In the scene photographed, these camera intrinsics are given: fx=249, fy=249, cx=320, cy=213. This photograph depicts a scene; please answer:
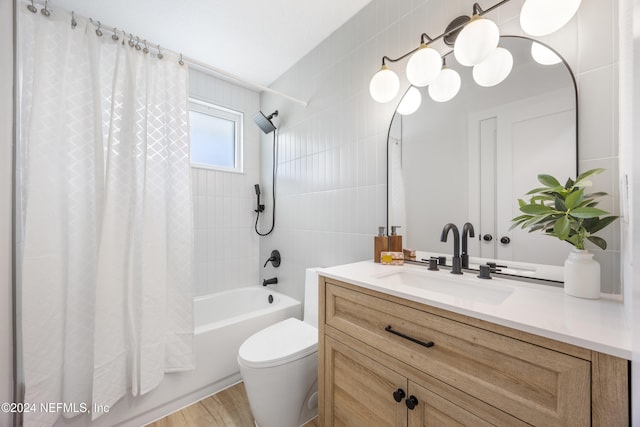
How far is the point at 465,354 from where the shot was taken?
690 millimetres

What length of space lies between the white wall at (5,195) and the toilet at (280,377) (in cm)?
96

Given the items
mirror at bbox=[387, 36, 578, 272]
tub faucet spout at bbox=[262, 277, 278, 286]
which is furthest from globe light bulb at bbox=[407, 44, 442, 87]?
tub faucet spout at bbox=[262, 277, 278, 286]

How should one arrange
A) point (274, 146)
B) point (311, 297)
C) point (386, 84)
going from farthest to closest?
point (274, 146) < point (311, 297) < point (386, 84)

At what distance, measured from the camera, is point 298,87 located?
2.12 meters

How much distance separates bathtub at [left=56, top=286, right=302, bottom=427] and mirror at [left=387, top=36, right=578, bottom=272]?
1240mm

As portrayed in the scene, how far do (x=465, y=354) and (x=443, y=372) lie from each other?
93 mm

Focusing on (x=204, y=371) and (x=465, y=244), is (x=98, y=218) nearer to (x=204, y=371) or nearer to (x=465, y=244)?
(x=204, y=371)

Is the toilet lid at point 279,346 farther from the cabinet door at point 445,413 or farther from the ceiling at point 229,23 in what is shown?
the ceiling at point 229,23

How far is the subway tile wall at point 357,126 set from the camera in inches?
32.4

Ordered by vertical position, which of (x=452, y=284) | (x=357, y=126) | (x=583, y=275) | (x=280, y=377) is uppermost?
(x=357, y=126)

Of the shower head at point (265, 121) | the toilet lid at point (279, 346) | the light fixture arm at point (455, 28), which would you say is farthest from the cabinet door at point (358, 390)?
the shower head at point (265, 121)

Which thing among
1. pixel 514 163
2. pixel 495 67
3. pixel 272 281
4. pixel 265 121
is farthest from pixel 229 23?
pixel 272 281

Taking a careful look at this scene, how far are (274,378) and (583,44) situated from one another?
1.85 metres

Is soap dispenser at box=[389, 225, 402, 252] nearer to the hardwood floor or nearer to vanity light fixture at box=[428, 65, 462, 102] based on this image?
vanity light fixture at box=[428, 65, 462, 102]
